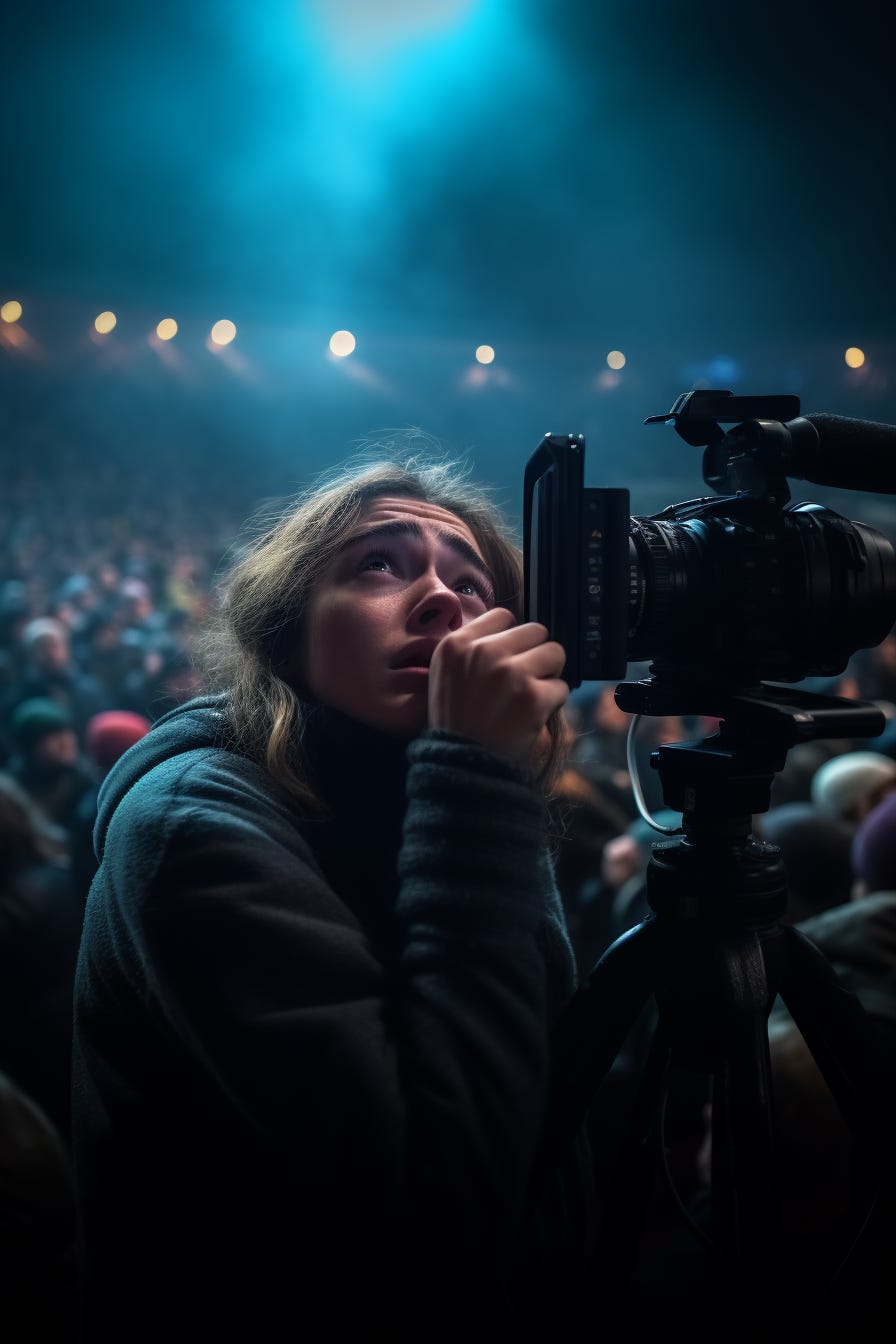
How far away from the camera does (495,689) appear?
27.7 inches

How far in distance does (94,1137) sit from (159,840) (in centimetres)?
28

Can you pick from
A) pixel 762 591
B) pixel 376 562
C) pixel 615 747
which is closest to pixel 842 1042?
pixel 762 591

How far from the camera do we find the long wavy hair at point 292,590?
2.88 feet

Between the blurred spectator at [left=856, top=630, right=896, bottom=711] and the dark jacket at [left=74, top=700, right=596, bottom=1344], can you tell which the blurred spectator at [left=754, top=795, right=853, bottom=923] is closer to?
the dark jacket at [left=74, top=700, right=596, bottom=1344]

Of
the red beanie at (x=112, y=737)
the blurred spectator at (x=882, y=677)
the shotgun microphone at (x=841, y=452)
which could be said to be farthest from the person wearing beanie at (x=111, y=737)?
the blurred spectator at (x=882, y=677)

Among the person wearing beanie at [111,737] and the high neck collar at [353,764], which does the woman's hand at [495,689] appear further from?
the person wearing beanie at [111,737]

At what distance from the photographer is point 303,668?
96cm

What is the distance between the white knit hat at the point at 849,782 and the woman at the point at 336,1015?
200cm

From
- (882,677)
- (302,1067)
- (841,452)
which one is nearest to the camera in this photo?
(302,1067)

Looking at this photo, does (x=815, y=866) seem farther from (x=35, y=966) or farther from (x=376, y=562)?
(x=35, y=966)

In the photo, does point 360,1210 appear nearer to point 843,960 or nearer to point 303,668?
point 303,668

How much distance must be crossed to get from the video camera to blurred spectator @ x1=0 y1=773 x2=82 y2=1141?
1634 mm

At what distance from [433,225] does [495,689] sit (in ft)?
32.9

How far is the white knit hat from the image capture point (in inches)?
100
